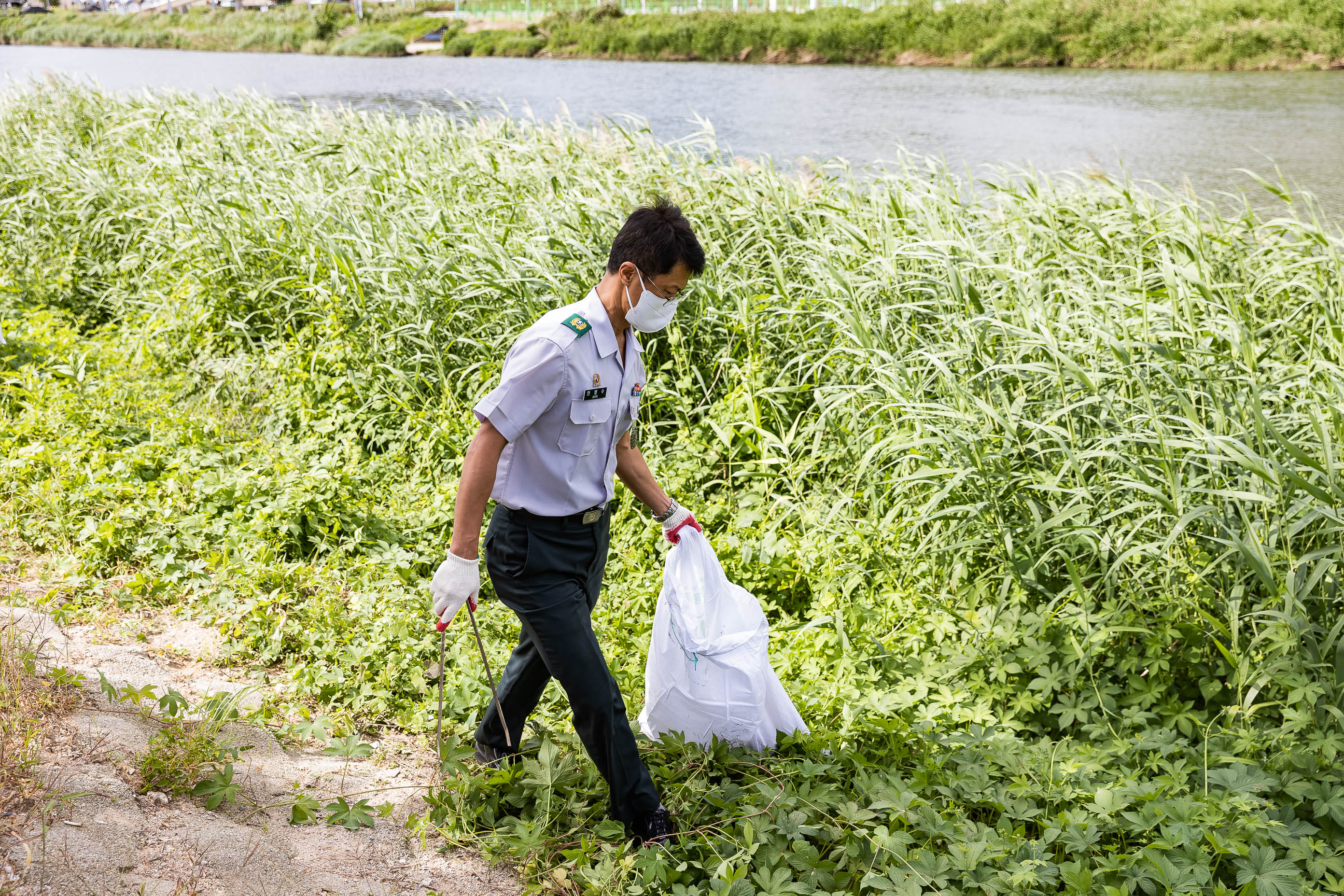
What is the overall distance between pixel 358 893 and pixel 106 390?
373cm

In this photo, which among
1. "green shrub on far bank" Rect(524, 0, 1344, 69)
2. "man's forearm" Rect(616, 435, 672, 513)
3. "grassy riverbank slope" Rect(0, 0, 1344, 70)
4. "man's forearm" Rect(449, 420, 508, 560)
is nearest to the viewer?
"man's forearm" Rect(449, 420, 508, 560)

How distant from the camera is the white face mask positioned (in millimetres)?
2342

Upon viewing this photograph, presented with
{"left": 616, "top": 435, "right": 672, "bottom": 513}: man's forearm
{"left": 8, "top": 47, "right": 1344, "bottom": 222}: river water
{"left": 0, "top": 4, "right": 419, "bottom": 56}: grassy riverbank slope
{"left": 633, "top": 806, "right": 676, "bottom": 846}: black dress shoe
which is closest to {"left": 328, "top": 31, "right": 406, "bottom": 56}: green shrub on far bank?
{"left": 0, "top": 4, "right": 419, "bottom": 56}: grassy riverbank slope

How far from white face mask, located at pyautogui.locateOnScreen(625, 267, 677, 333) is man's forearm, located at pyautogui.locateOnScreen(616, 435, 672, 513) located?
1.16 feet

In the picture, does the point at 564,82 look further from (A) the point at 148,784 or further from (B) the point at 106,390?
(A) the point at 148,784

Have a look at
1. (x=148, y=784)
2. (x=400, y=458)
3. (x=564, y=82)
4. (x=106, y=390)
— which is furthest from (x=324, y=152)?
(x=564, y=82)

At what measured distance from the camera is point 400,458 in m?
4.63

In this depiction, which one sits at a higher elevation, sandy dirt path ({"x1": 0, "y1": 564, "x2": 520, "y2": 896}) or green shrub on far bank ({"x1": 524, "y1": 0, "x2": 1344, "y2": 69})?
green shrub on far bank ({"x1": 524, "y1": 0, "x2": 1344, "y2": 69})

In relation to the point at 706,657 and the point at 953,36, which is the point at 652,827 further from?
the point at 953,36

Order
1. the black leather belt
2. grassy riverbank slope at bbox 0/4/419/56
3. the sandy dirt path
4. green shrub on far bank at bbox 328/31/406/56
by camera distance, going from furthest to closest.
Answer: grassy riverbank slope at bbox 0/4/419/56
green shrub on far bank at bbox 328/31/406/56
the black leather belt
the sandy dirt path

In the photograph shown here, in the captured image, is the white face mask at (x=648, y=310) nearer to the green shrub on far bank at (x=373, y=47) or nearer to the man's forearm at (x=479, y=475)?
the man's forearm at (x=479, y=475)

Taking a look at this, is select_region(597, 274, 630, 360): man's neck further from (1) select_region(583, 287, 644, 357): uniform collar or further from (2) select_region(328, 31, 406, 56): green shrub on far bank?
(2) select_region(328, 31, 406, 56): green shrub on far bank

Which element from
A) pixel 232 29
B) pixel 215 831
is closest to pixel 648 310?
pixel 215 831

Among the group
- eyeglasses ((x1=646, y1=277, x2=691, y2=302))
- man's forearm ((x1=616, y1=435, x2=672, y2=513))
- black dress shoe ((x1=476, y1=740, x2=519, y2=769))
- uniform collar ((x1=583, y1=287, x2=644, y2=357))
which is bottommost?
black dress shoe ((x1=476, y1=740, x2=519, y2=769))
